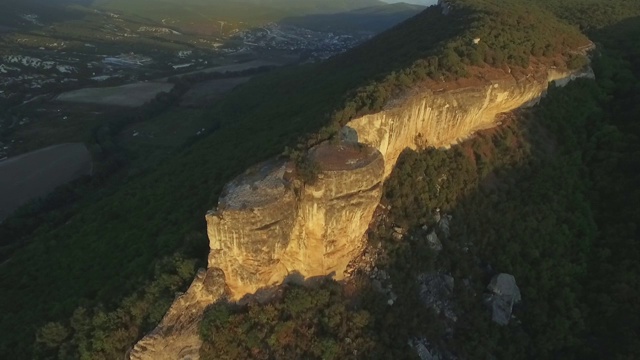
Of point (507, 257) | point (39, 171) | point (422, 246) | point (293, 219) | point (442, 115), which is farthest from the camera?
point (39, 171)

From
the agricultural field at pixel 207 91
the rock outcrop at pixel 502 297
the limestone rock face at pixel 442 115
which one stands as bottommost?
the agricultural field at pixel 207 91

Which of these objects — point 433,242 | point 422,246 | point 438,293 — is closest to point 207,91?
point 433,242

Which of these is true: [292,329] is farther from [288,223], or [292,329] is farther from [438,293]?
[438,293]

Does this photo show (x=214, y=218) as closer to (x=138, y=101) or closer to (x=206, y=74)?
(x=138, y=101)

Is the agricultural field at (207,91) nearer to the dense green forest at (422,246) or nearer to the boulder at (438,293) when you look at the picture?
the dense green forest at (422,246)

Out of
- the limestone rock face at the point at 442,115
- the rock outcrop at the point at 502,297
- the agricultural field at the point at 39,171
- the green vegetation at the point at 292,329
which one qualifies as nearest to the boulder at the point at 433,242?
the rock outcrop at the point at 502,297
